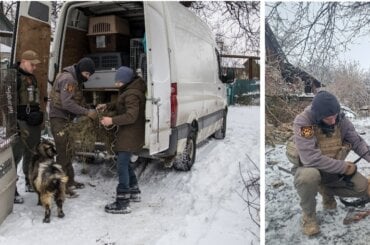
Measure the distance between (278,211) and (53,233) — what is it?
2206 millimetres

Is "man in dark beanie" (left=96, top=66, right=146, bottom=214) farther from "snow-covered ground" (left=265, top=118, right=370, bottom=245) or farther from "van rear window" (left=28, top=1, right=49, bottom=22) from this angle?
"snow-covered ground" (left=265, top=118, right=370, bottom=245)

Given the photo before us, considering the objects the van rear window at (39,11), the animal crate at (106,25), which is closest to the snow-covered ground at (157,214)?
the animal crate at (106,25)

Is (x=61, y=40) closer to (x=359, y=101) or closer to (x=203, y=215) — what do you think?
(x=203, y=215)

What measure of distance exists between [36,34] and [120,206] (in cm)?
242

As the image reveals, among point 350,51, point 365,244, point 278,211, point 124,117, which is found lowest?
point 365,244

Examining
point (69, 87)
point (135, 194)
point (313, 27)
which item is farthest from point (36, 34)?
point (313, 27)

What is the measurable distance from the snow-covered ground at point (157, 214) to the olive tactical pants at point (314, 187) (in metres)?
1.03

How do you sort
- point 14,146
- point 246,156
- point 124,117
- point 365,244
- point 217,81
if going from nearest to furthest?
1. point 365,244
2. point 124,117
3. point 14,146
4. point 246,156
5. point 217,81

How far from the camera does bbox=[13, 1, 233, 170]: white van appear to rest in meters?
4.72

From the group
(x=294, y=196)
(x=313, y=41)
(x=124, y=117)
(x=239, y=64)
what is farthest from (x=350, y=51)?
(x=239, y=64)

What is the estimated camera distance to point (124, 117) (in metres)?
4.43

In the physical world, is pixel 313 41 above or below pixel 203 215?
above

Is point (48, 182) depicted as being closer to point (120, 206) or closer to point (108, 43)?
point (120, 206)

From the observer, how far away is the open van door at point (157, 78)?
4.54 metres
